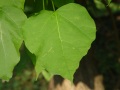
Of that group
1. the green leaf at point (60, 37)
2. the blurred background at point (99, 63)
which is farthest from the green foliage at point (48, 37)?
the blurred background at point (99, 63)

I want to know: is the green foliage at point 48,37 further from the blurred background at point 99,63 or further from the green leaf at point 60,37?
the blurred background at point 99,63

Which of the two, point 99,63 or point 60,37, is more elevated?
point 60,37

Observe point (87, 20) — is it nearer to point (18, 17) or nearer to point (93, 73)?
point (18, 17)

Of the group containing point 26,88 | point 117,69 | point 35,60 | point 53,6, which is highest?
point 53,6

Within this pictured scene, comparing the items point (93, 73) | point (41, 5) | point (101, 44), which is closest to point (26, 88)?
point (101, 44)

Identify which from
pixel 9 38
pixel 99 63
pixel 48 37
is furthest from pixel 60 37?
pixel 99 63

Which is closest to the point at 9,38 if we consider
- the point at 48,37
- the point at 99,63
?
the point at 48,37

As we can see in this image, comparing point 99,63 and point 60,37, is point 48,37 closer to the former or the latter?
point 60,37

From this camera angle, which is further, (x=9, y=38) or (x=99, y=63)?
(x=99, y=63)
